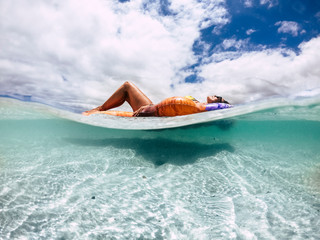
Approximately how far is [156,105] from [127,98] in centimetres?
236

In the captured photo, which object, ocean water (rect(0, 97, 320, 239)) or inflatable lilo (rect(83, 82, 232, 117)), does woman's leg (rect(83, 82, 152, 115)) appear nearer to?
inflatable lilo (rect(83, 82, 232, 117))

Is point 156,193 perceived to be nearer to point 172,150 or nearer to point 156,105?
point 172,150

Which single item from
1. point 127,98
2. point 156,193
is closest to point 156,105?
point 127,98

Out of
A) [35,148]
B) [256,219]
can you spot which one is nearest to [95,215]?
[256,219]

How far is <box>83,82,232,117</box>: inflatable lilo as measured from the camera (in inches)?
214

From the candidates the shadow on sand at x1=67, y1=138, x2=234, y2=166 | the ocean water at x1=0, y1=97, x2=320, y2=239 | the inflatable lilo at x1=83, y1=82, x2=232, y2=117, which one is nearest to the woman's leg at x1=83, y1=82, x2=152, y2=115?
the inflatable lilo at x1=83, y1=82, x2=232, y2=117

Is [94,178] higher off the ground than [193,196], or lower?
higher

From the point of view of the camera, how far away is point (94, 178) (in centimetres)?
369

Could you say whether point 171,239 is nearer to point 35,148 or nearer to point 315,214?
point 315,214

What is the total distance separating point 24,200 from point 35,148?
12.1 ft

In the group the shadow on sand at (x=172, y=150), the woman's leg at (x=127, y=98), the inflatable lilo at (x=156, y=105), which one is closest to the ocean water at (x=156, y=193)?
the shadow on sand at (x=172, y=150)

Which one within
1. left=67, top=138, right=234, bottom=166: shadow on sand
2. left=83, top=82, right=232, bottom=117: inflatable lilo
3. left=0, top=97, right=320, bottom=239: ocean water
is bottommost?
left=0, top=97, right=320, bottom=239: ocean water

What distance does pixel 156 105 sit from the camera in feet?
19.2

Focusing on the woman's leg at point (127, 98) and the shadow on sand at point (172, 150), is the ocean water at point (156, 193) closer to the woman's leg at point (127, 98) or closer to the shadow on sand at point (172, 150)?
the shadow on sand at point (172, 150)
